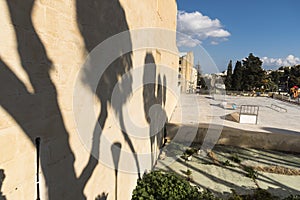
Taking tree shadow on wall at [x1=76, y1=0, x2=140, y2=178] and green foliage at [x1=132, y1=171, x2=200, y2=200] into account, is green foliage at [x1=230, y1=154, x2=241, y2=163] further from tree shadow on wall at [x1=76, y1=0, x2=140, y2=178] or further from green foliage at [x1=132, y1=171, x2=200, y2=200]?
tree shadow on wall at [x1=76, y1=0, x2=140, y2=178]

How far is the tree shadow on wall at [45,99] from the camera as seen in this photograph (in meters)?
0.89

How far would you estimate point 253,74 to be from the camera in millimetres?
33188

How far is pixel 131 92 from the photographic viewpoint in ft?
9.34

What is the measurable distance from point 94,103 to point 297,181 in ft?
15.6

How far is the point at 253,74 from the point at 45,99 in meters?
36.8

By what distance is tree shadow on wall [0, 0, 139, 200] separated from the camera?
89 cm

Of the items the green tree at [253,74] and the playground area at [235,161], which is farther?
the green tree at [253,74]

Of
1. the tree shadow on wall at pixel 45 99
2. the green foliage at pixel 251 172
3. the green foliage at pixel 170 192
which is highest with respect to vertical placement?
the tree shadow on wall at pixel 45 99

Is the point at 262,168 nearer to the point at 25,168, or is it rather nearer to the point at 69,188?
the point at 69,188

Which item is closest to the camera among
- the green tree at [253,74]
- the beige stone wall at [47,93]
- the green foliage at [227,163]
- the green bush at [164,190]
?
the beige stone wall at [47,93]

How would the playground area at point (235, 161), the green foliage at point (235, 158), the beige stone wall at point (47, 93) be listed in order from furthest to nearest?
the green foliage at point (235, 158), the playground area at point (235, 161), the beige stone wall at point (47, 93)

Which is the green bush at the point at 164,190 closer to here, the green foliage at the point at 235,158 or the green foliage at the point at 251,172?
the green foliage at the point at 251,172

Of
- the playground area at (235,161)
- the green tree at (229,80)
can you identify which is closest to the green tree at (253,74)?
the green tree at (229,80)

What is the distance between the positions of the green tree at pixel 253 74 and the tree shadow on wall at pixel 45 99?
118 ft
